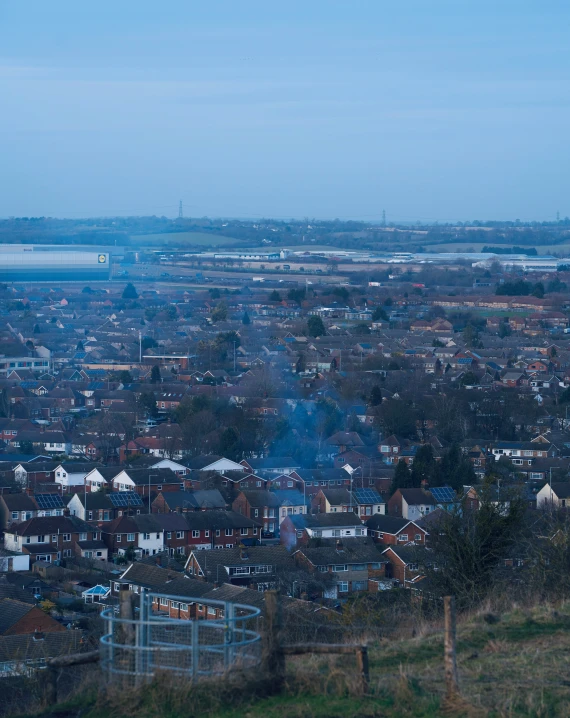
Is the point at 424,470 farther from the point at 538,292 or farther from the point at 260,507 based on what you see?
the point at 538,292

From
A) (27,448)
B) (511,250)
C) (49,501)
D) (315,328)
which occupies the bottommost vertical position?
(27,448)

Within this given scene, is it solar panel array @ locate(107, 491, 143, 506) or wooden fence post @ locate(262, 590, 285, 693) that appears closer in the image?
wooden fence post @ locate(262, 590, 285, 693)

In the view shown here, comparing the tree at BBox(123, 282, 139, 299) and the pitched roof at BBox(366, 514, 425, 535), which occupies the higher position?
the tree at BBox(123, 282, 139, 299)

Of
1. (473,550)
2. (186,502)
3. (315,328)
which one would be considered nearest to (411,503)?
(186,502)

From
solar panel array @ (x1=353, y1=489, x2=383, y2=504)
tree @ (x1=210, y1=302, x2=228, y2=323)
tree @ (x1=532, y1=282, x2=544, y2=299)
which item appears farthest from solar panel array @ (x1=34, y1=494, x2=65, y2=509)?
tree @ (x1=532, y1=282, x2=544, y2=299)

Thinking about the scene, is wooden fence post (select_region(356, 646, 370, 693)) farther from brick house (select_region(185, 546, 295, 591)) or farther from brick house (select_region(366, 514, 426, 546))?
brick house (select_region(366, 514, 426, 546))

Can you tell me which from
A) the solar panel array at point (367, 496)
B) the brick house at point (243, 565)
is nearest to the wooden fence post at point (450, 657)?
the brick house at point (243, 565)
